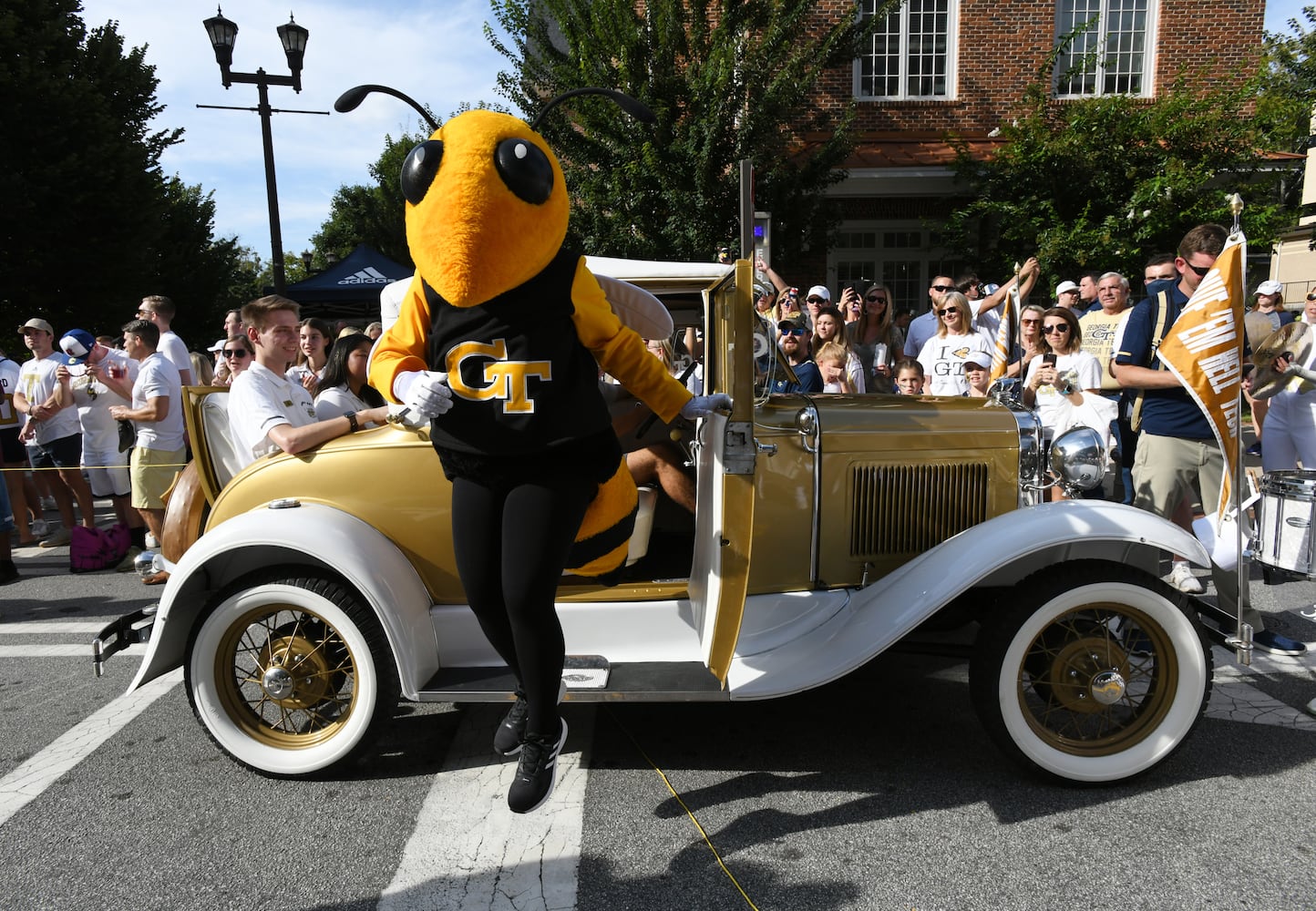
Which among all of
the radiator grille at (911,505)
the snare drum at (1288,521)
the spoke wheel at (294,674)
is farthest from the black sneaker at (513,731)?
the snare drum at (1288,521)

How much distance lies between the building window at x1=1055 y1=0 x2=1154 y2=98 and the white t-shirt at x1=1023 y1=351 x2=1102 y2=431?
11.6m

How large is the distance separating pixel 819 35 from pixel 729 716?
1279 cm

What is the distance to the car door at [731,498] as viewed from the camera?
254cm

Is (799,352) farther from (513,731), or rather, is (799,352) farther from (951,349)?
(513,731)

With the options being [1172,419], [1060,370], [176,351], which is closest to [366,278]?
[176,351]

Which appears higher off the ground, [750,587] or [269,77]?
[269,77]

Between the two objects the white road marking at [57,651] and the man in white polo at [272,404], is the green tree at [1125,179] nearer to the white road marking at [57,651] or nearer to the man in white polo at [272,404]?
the man in white polo at [272,404]

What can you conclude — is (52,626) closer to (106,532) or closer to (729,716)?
(106,532)

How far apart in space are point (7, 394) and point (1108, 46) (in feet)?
55.5

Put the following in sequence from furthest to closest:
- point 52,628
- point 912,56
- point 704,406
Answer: point 912,56, point 52,628, point 704,406

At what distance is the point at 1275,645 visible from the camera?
12.5 ft

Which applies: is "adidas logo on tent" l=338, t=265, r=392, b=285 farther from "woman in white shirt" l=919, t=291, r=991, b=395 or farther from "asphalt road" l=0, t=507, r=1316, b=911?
"asphalt road" l=0, t=507, r=1316, b=911

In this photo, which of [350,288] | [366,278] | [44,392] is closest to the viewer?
[44,392]

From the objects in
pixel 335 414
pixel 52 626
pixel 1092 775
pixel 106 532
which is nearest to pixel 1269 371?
pixel 1092 775
